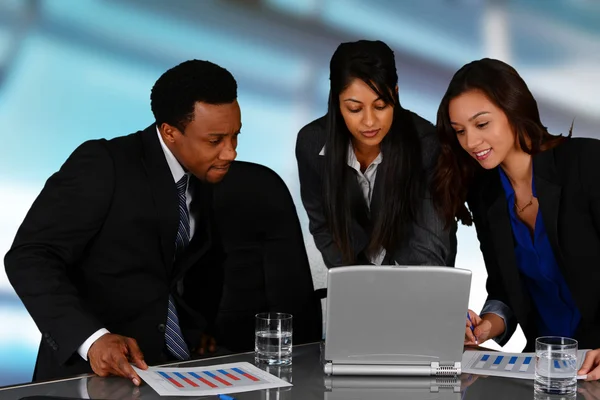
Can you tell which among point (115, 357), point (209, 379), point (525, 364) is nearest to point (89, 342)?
point (115, 357)

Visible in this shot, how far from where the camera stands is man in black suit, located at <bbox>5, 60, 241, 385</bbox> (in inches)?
112

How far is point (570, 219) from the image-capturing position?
2930 mm

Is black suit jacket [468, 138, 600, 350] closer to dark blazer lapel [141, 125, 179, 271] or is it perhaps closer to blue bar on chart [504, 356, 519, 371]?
blue bar on chart [504, 356, 519, 371]

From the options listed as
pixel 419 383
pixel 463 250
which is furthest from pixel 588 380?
pixel 463 250

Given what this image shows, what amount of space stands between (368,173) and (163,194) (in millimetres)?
931

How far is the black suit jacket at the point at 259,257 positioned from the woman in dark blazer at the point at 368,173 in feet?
0.46

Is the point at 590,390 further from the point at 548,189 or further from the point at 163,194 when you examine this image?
the point at 163,194

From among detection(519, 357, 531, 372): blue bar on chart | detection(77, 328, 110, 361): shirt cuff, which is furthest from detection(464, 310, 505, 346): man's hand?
detection(77, 328, 110, 361): shirt cuff

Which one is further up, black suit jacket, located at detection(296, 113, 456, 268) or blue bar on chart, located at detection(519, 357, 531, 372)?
black suit jacket, located at detection(296, 113, 456, 268)

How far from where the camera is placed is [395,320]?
227cm

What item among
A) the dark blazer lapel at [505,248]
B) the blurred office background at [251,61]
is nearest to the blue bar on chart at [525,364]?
the dark blazer lapel at [505,248]

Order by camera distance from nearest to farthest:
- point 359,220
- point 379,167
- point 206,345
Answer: point 206,345
point 379,167
point 359,220

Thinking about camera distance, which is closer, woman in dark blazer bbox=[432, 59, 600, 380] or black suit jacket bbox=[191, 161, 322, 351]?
woman in dark blazer bbox=[432, 59, 600, 380]

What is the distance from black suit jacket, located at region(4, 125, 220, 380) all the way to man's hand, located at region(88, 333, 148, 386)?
1.18 feet
